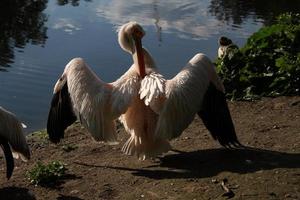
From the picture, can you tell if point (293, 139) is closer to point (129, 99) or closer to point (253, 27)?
point (129, 99)

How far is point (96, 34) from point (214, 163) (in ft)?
39.1

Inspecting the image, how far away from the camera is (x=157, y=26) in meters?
18.4

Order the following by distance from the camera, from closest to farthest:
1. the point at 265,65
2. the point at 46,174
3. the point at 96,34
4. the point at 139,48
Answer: the point at 46,174 → the point at 139,48 → the point at 265,65 → the point at 96,34

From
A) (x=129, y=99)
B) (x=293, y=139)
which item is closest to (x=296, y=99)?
(x=293, y=139)

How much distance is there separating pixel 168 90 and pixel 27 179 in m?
1.74

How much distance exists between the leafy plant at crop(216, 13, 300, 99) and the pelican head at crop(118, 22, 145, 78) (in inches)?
89.4

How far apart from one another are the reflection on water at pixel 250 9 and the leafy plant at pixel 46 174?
1424cm

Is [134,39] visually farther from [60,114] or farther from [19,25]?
[19,25]

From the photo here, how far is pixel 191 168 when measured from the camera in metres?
6.10

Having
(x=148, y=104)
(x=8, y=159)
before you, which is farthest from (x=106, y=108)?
(x=8, y=159)

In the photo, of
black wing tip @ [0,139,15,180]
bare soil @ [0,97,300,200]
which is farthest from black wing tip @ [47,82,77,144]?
black wing tip @ [0,139,15,180]

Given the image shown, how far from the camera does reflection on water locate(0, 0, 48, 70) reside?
17625 mm

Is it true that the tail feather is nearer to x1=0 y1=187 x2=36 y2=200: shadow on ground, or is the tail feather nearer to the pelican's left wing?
the pelican's left wing

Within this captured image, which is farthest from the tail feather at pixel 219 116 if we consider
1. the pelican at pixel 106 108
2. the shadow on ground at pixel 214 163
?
the pelican at pixel 106 108
